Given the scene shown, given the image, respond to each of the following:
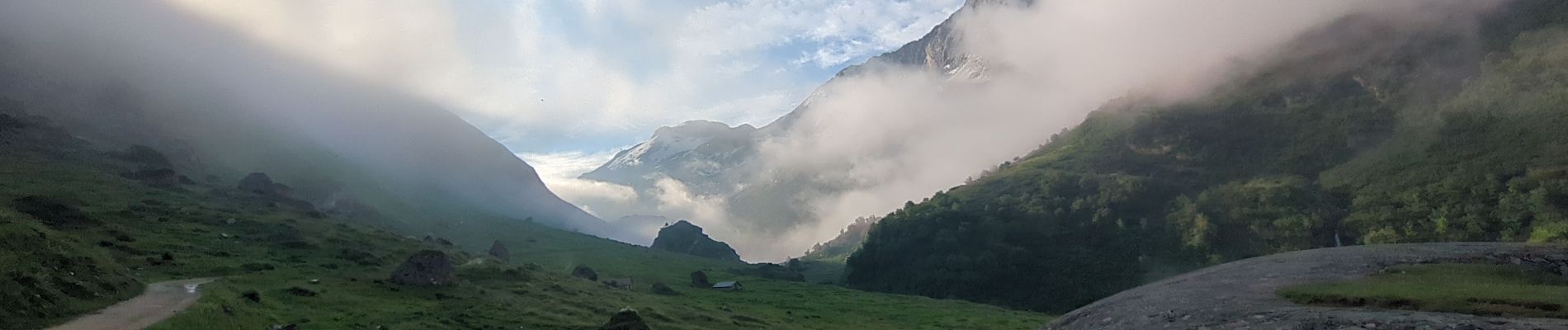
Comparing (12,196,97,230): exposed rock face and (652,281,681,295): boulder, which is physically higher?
(12,196,97,230): exposed rock face

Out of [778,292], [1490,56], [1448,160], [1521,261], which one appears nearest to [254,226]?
[778,292]

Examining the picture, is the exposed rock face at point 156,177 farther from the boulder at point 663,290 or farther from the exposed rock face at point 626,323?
the exposed rock face at point 626,323

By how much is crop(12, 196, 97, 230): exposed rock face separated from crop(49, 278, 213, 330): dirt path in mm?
30193

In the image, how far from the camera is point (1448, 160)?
16075 cm

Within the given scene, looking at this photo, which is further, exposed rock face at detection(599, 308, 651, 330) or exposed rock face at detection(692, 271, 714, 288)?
exposed rock face at detection(692, 271, 714, 288)

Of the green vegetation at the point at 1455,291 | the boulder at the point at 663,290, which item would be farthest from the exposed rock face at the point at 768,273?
the green vegetation at the point at 1455,291

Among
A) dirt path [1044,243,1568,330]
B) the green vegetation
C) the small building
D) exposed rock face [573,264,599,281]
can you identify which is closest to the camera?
dirt path [1044,243,1568,330]

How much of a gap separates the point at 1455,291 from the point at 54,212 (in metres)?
104

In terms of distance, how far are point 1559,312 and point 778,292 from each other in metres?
113

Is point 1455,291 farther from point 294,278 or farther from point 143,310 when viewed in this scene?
point 294,278

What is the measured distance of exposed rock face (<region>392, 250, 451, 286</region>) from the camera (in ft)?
223

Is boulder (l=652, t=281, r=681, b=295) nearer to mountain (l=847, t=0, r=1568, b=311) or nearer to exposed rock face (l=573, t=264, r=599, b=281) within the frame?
exposed rock face (l=573, t=264, r=599, b=281)

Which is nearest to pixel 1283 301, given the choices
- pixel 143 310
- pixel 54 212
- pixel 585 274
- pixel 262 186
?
pixel 143 310

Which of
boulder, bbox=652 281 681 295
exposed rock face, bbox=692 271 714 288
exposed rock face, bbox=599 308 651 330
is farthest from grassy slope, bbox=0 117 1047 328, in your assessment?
exposed rock face, bbox=599 308 651 330
